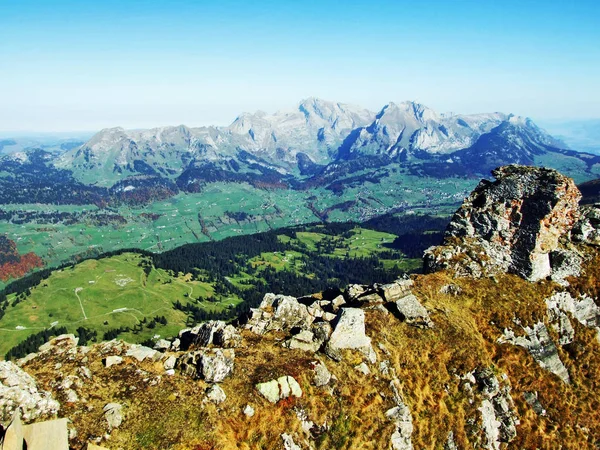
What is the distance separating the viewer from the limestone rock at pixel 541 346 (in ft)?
153

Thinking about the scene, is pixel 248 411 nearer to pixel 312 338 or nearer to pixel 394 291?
pixel 312 338

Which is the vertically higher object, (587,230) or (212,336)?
(587,230)

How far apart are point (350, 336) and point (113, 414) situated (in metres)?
22.0

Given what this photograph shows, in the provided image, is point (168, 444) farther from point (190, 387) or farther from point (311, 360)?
point (311, 360)

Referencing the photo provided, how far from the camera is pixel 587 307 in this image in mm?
53344

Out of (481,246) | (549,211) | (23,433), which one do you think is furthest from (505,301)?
(23,433)

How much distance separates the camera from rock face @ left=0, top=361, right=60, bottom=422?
2359 centimetres

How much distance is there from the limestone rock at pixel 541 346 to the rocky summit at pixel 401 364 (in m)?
0.17

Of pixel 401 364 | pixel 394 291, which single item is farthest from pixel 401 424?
pixel 394 291

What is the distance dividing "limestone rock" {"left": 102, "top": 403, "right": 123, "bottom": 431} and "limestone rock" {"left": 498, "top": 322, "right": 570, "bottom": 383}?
41.5 m

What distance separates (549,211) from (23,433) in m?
62.7

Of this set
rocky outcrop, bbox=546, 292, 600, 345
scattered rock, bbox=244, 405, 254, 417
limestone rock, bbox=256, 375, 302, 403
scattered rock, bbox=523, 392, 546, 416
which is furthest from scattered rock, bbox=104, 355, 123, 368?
rocky outcrop, bbox=546, 292, 600, 345

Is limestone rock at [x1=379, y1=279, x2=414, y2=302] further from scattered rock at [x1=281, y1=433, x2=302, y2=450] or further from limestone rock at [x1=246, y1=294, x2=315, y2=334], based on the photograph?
scattered rock at [x1=281, y1=433, x2=302, y2=450]

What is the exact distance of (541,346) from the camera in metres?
47.9
